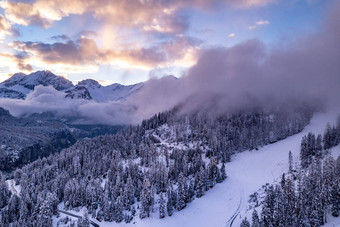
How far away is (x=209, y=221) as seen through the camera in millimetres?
139625

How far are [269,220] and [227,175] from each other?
9053 centimetres

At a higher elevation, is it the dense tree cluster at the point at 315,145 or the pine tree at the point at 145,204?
the dense tree cluster at the point at 315,145

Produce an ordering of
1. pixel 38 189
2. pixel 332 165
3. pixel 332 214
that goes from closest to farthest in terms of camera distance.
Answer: pixel 332 214 < pixel 332 165 < pixel 38 189

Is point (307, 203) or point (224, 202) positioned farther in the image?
point (224, 202)

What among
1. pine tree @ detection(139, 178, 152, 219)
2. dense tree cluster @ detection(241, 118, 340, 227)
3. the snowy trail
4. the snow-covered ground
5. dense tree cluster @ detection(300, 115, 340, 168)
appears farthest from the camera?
dense tree cluster @ detection(300, 115, 340, 168)

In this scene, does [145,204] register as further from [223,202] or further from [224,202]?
[224,202]

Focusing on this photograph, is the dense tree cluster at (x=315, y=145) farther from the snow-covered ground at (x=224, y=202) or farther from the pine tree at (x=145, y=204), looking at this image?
the pine tree at (x=145, y=204)

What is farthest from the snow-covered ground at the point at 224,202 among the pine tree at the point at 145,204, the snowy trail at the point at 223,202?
the pine tree at the point at 145,204

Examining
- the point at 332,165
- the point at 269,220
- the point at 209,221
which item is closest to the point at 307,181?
the point at 332,165

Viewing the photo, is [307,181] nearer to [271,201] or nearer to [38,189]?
[271,201]

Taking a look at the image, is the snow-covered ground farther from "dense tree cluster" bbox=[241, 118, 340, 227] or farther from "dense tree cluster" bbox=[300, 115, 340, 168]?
"dense tree cluster" bbox=[241, 118, 340, 227]

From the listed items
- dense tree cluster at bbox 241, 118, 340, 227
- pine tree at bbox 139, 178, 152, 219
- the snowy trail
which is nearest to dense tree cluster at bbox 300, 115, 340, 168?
the snowy trail

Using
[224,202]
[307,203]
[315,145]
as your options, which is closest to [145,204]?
[224,202]

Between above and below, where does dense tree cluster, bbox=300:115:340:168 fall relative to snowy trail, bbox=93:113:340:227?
above
